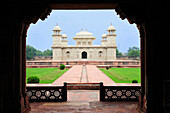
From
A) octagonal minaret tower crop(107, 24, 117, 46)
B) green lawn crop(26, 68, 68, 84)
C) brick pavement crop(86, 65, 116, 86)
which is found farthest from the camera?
octagonal minaret tower crop(107, 24, 117, 46)

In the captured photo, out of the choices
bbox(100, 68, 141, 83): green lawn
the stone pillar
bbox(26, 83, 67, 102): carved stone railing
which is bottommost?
bbox(100, 68, 141, 83): green lawn

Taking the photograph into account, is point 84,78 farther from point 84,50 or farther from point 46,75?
point 84,50

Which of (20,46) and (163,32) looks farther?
(20,46)

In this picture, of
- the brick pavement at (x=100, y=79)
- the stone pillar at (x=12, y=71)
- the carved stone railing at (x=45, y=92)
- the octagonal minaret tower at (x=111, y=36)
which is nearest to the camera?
the stone pillar at (x=12, y=71)

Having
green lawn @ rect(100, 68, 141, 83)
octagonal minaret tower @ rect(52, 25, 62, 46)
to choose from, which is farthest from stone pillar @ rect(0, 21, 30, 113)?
octagonal minaret tower @ rect(52, 25, 62, 46)

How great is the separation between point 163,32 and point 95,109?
2342 mm

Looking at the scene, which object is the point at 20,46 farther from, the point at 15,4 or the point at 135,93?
the point at 135,93

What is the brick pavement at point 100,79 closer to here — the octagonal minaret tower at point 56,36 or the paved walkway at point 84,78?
the paved walkway at point 84,78

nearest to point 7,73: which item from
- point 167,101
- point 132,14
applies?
point 132,14

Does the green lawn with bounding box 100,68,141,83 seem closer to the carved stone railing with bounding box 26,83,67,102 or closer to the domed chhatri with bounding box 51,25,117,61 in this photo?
the carved stone railing with bounding box 26,83,67,102

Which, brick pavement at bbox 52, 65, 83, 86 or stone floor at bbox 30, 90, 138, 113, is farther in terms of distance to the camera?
brick pavement at bbox 52, 65, 83, 86

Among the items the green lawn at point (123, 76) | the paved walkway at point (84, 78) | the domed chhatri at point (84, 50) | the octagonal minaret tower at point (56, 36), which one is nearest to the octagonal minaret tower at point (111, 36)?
the domed chhatri at point (84, 50)

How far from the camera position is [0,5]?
323 centimetres

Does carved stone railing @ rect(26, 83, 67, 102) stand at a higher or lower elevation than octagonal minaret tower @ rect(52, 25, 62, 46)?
lower
